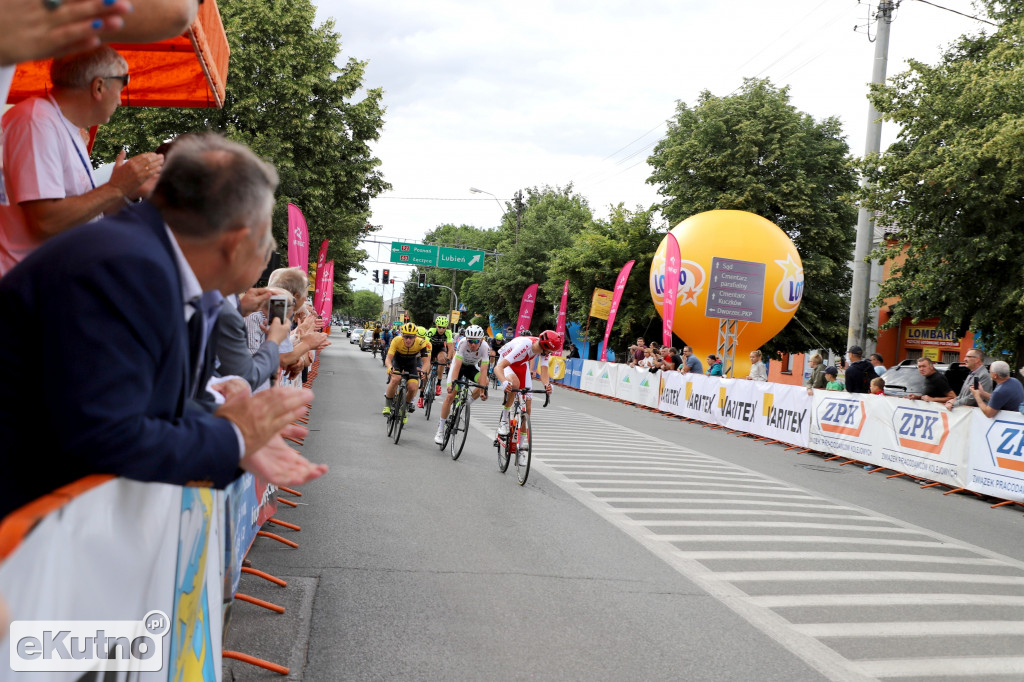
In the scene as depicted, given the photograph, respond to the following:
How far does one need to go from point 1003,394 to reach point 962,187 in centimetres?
1108

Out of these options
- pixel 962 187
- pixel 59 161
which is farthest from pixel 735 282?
pixel 59 161

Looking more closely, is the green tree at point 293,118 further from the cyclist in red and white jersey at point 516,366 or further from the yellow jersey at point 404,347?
the cyclist in red and white jersey at point 516,366

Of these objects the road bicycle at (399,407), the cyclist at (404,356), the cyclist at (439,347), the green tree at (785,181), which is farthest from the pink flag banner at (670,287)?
the road bicycle at (399,407)

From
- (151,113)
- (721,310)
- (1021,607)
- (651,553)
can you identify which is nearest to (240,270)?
(651,553)

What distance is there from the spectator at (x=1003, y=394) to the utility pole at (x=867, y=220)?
11206 millimetres

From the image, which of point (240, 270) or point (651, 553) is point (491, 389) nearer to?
point (651, 553)

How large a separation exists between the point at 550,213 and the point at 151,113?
139ft

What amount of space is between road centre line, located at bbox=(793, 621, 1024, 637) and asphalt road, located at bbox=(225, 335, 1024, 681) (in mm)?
19

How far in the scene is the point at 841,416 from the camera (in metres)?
15.0

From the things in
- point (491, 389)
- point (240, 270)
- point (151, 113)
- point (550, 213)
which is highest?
point (550, 213)

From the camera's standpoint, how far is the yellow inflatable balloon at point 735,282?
27.0 m

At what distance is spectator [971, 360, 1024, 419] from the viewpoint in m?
11.4

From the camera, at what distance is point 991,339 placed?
75.3 ft

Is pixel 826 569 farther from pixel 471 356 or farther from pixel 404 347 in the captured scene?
pixel 404 347
